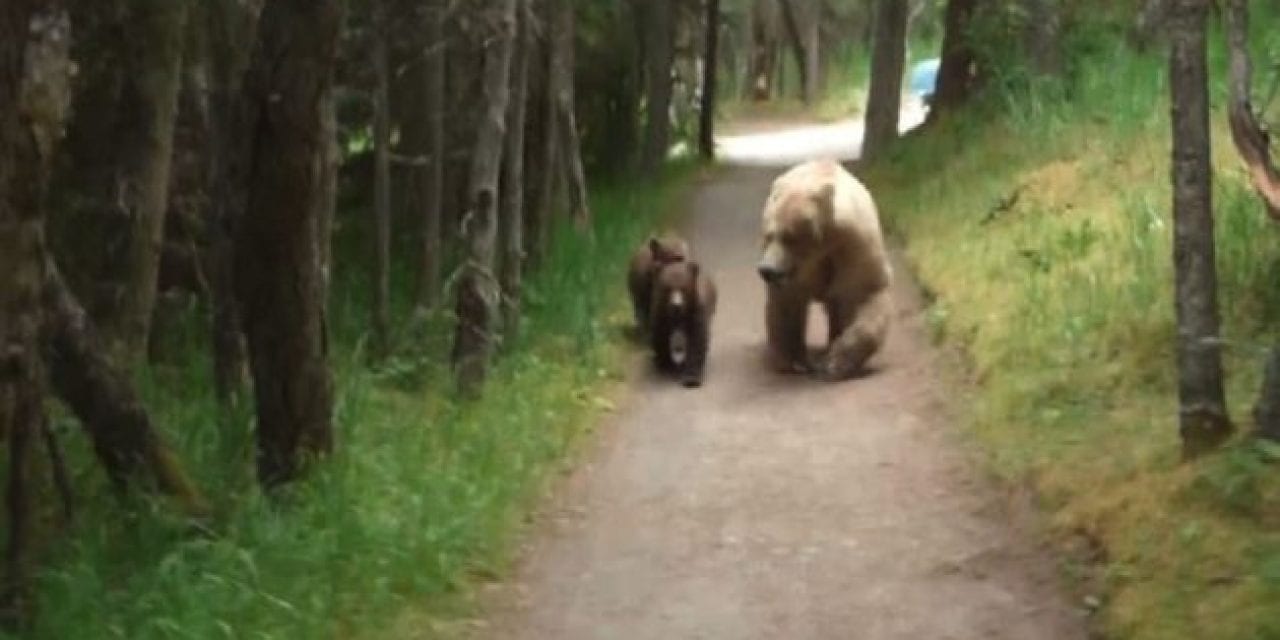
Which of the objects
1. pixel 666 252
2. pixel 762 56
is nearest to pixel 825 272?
pixel 666 252

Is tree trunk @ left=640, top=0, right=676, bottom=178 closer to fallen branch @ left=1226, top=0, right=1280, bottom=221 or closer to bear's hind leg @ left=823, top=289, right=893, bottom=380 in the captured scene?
bear's hind leg @ left=823, top=289, right=893, bottom=380

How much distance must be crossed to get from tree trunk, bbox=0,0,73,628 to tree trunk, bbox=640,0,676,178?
1920 centimetres

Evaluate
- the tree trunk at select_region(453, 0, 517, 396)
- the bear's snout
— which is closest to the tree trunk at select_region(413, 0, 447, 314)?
the tree trunk at select_region(453, 0, 517, 396)

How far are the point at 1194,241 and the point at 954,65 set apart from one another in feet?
50.9

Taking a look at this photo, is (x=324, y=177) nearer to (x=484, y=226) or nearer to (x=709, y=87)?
(x=484, y=226)

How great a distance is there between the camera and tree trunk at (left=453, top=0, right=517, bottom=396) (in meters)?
12.3

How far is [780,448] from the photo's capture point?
11523 mm

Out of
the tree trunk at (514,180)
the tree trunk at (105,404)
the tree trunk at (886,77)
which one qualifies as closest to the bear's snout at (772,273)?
the tree trunk at (514,180)

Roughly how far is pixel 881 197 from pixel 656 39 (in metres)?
5.68

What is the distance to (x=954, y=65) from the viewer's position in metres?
23.9

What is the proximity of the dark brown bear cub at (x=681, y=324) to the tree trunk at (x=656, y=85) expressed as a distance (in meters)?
12.1

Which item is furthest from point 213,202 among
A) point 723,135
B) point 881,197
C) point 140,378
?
point 723,135

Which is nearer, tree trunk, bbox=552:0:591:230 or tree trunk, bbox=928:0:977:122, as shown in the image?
tree trunk, bbox=552:0:591:230

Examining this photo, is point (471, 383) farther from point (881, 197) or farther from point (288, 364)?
point (881, 197)
